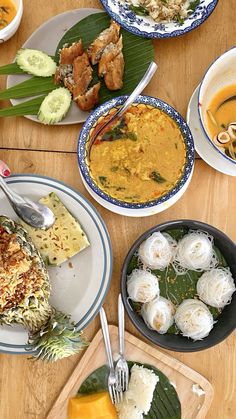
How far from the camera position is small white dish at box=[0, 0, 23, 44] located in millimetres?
1864

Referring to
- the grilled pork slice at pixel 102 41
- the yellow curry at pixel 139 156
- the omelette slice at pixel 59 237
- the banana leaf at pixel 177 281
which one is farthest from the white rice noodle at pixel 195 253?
the grilled pork slice at pixel 102 41

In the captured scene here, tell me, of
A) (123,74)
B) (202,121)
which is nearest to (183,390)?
(202,121)

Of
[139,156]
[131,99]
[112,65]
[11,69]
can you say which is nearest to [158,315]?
[139,156]

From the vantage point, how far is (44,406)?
183 centimetres

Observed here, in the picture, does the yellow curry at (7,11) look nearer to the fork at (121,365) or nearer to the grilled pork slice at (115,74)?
the grilled pork slice at (115,74)

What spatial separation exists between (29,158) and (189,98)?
1.57 ft

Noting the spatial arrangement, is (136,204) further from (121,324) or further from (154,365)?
(154,365)

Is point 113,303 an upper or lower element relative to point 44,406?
upper

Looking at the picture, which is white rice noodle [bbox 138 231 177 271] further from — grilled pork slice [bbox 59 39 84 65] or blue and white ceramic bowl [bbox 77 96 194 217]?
grilled pork slice [bbox 59 39 84 65]

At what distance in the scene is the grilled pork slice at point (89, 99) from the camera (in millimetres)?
1832

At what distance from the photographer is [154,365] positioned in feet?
5.97

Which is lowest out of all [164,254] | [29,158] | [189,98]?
[164,254]

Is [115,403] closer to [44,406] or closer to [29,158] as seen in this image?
[44,406]

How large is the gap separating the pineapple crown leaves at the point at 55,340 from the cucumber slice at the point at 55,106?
52 cm
